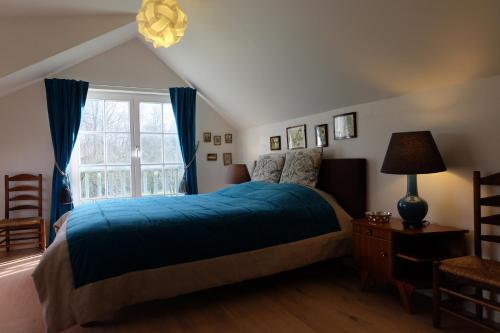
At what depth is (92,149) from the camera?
13.7ft

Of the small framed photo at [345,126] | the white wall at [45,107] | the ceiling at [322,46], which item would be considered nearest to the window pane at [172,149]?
the white wall at [45,107]

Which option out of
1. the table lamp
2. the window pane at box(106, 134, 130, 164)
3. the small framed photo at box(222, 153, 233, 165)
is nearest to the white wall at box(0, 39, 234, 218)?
the small framed photo at box(222, 153, 233, 165)

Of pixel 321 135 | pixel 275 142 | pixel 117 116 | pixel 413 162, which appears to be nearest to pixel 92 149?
pixel 117 116

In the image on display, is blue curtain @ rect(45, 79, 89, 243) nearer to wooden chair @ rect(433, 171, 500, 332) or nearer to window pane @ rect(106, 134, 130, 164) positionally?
window pane @ rect(106, 134, 130, 164)

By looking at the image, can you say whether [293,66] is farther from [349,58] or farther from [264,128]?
Result: [264,128]

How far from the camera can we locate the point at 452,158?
2.11m

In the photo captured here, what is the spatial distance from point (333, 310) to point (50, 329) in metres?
1.67

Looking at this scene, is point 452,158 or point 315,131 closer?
point 452,158

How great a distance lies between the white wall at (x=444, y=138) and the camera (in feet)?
6.28

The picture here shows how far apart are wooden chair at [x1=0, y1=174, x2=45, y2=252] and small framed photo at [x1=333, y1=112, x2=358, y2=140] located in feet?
10.8

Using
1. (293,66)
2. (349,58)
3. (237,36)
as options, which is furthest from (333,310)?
(237,36)

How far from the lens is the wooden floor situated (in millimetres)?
1898

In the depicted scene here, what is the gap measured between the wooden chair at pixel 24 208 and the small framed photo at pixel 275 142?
276cm

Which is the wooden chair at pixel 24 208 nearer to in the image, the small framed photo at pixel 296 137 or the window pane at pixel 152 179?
the window pane at pixel 152 179
